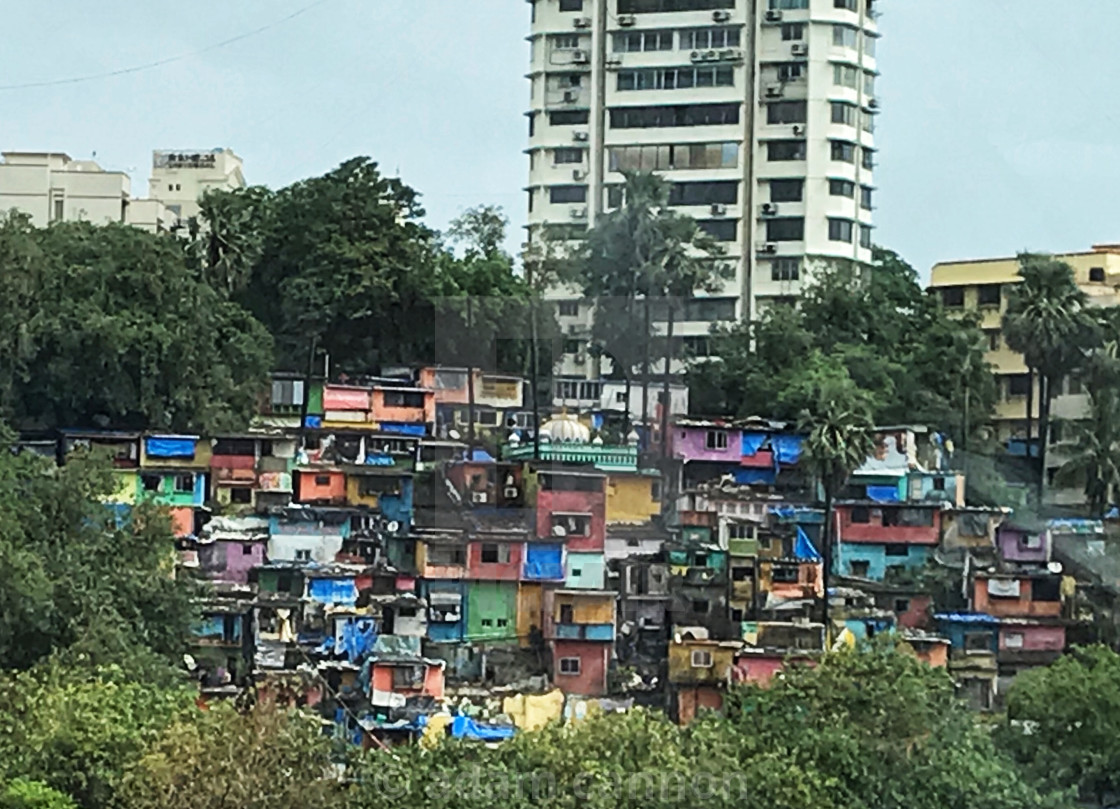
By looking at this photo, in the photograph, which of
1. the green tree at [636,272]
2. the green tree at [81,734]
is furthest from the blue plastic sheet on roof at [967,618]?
the green tree at [81,734]

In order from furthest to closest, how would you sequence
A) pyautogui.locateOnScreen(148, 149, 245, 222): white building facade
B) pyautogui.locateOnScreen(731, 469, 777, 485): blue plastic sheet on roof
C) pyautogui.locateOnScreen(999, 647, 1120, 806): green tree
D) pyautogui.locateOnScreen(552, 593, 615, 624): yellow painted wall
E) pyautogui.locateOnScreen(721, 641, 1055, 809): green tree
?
1. pyautogui.locateOnScreen(148, 149, 245, 222): white building facade
2. pyautogui.locateOnScreen(731, 469, 777, 485): blue plastic sheet on roof
3. pyautogui.locateOnScreen(552, 593, 615, 624): yellow painted wall
4. pyautogui.locateOnScreen(999, 647, 1120, 806): green tree
5. pyautogui.locateOnScreen(721, 641, 1055, 809): green tree

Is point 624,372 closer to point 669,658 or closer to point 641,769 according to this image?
point 669,658

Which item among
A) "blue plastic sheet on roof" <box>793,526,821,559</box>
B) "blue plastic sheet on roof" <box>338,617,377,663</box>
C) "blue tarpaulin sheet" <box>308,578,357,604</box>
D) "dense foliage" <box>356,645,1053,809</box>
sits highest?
"blue plastic sheet on roof" <box>793,526,821,559</box>

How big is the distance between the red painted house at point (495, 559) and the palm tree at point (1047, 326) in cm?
566

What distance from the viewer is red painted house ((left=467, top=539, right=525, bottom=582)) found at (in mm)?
18281

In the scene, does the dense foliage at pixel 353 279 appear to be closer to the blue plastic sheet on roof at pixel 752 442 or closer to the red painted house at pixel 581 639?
the blue plastic sheet on roof at pixel 752 442

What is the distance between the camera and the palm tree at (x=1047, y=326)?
21.5 metres

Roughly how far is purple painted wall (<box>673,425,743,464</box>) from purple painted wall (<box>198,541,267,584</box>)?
13.9ft

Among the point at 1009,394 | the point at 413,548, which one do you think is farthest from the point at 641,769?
the point at 1009,394

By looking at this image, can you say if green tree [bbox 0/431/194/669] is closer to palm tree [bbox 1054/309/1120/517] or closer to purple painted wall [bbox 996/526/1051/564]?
purple painted wall [bbox 996/526/1051/564]

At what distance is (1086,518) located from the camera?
68.2 ft

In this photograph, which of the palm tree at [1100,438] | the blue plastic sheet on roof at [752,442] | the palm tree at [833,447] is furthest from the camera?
the palm tree at [1100,438]

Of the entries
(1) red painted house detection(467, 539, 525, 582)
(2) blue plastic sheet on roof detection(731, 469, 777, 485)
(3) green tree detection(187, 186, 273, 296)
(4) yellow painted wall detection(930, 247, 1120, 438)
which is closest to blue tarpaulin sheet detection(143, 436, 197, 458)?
(3) green tree detection(187, 186, 273, 296)

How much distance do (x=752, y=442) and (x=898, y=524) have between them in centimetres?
166
